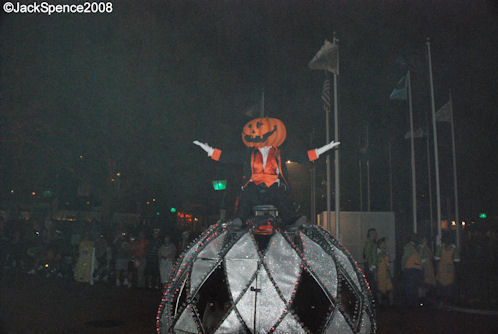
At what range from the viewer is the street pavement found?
7.15 meters

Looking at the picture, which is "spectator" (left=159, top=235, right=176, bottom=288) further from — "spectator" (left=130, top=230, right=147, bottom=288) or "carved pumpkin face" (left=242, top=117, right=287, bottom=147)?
"carved pumpkin face" (left=242, top=117, right=287, bottom=147)

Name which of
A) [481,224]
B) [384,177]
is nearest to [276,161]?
[384,177]

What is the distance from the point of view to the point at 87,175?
2120cm

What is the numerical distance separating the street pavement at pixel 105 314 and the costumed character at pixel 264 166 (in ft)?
12.8

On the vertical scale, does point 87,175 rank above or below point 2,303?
above

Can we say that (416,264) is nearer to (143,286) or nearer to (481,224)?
(143,286)

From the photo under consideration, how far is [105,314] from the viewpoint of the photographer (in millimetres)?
8242

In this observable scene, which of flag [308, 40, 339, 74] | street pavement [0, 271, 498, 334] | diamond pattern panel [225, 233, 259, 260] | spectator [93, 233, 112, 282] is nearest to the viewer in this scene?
diamond pattern panel [225, 233, 259, 260]

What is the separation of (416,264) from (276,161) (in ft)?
22.5

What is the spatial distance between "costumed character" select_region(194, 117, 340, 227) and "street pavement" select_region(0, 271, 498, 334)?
12.8ft

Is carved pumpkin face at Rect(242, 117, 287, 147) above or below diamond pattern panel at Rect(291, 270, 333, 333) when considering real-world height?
above

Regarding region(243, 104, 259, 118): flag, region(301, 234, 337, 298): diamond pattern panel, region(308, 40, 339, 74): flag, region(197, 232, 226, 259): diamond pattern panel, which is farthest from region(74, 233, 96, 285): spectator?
region(301, 234, 337, 298): diamond pattern panel

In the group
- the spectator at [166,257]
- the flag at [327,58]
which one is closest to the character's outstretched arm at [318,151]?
the spectator at [166,257]

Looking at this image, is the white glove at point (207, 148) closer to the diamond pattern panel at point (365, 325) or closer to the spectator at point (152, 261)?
the diamond pattern panel at point (365, 325)
